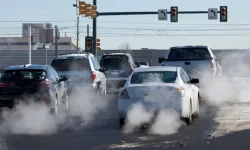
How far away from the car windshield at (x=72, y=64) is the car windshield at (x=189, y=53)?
369 cm

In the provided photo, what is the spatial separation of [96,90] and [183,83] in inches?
343

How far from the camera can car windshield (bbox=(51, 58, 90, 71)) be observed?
2341 cm

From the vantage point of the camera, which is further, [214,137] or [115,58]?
[115,58]

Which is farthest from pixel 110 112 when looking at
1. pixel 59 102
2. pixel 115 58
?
pixel 115 58

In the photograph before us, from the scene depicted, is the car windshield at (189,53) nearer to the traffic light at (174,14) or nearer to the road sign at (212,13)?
the traffic light at (174,14)

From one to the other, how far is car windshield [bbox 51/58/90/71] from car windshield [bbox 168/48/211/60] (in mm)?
3694

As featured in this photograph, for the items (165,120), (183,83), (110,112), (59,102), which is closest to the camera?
(165,120)

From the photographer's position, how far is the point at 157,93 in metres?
14.6

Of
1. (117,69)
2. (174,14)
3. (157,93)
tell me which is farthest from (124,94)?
(174,14)

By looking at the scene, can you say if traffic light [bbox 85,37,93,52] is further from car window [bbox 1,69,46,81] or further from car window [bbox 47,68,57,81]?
car window [bbox 1,69,46,81]

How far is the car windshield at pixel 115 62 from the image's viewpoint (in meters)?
29.2

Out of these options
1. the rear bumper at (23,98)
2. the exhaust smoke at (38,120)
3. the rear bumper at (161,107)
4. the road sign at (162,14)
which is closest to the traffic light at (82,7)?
the road sign at (162,14)

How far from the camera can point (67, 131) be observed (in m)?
14.9

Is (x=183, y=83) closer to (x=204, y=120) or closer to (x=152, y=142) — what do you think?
(x=204, y=120)
